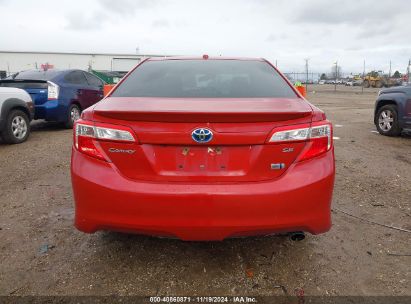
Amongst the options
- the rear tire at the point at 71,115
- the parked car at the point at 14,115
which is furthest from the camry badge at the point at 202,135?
the rear tire at the point at 71,115

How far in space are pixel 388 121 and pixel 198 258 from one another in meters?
7.15

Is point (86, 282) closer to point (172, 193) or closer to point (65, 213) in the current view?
point (172, 193)

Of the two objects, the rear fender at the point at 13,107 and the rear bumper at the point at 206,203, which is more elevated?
the rear fender at the point at 13,107

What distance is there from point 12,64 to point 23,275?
178ft

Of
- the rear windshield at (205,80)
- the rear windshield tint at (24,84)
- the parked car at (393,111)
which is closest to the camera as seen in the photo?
the rear windshield at (205,80)

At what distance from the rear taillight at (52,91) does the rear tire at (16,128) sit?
1.18 m

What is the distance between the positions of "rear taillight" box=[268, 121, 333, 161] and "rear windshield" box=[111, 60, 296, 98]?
477 mm

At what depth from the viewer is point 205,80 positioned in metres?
3.27

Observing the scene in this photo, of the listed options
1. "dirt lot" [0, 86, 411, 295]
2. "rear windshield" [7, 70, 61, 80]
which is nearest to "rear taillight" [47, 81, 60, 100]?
"rear windshield" [7, 70, 61, 80]

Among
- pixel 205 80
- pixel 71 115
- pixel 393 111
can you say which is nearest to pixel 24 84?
pixel 71 115

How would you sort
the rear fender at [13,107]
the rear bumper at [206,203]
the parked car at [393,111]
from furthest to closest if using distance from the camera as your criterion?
1. the parked car at [393,111]
2. the rear fender at [13,107]
3. the rear bumper at [206,203]

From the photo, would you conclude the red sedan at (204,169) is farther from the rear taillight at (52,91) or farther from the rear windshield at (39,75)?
the rear windshield at (39,75)

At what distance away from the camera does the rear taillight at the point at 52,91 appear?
343 inches

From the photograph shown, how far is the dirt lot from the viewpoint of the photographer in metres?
2.67
